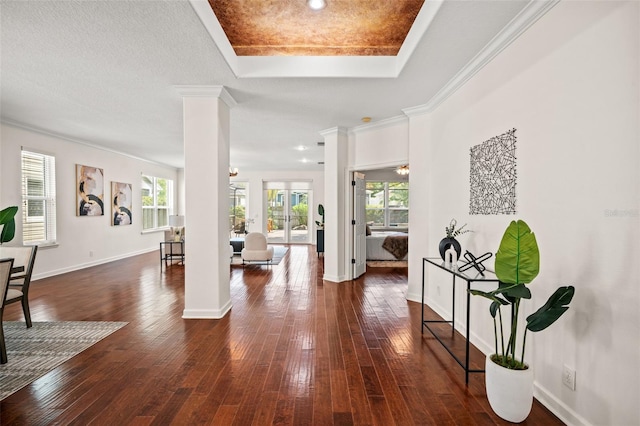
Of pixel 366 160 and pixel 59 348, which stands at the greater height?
pixel 366 160

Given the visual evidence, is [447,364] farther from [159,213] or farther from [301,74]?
[159,213]

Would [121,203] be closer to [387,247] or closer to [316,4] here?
[387,247]

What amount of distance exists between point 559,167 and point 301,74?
2.39 meters

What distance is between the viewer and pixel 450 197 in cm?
341

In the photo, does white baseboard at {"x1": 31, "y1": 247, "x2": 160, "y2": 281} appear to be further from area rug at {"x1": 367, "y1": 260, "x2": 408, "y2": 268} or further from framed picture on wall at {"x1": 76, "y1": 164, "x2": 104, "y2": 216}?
area rug at {"x1": 367, "y1": 260, "x2": 408, "y2": 268}

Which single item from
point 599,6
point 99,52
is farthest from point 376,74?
point 99,52

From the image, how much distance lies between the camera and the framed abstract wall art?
7.60ft

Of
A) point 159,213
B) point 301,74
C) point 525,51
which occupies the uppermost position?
point 301,74

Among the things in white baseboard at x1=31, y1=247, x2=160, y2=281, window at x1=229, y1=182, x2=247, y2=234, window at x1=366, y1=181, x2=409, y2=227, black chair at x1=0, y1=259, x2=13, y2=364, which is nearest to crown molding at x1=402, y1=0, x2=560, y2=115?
black chair at x1=0, y1=259, x2=13, y2=364

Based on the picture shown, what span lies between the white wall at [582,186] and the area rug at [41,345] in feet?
12.1

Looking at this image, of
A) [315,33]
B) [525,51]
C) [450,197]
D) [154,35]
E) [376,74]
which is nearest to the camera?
[525,51]

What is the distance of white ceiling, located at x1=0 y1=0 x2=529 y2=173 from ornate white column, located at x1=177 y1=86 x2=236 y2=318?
13.4 inches

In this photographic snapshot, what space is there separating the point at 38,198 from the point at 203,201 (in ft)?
13.5

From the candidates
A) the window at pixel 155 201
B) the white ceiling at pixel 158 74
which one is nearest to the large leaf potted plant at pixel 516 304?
the white ceiling at pixel 158 74
